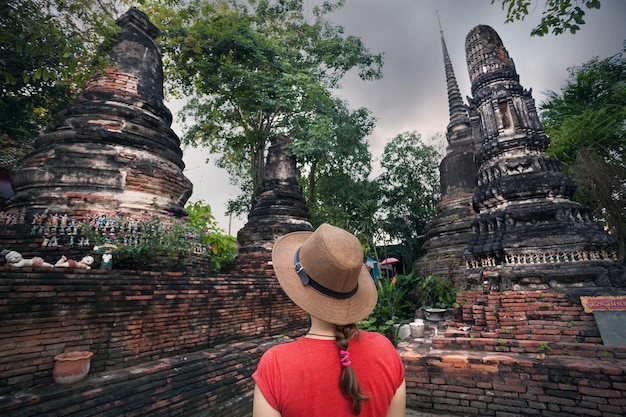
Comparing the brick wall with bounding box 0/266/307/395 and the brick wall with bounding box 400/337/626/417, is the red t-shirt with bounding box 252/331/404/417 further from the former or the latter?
the brick wall with bounding box 400/337/626/417

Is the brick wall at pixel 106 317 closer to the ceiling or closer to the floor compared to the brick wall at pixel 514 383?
closer to the ceiling

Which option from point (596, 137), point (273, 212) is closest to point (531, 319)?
point (273, 212)

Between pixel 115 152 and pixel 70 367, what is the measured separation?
3.99 m

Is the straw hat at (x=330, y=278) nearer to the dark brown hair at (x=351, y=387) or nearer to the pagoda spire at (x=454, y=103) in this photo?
the dark brown hair at (x=351, y=387)

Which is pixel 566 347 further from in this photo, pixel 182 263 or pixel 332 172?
pixel 332 172

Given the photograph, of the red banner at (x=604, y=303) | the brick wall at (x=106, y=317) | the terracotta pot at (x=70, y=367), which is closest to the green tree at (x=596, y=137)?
the red banner at (x=604, y=303)

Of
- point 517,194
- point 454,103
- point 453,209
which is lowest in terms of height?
point 517,194

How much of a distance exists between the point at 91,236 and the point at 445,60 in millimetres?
→ 20080

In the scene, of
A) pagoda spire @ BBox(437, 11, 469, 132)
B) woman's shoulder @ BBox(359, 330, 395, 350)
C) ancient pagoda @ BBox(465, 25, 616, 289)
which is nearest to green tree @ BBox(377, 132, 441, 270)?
pagoda spire @ BBox(437, 11, 469, 132)

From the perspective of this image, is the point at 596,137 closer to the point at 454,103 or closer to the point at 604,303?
the point at 454,103

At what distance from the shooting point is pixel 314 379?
1060 millimetres

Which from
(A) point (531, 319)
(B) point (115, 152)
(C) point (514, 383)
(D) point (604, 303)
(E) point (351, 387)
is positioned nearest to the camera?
(E) point (351, 387)

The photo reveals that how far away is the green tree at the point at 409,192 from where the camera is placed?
18688mm

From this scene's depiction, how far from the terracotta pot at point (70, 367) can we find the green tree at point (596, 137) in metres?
12.7
